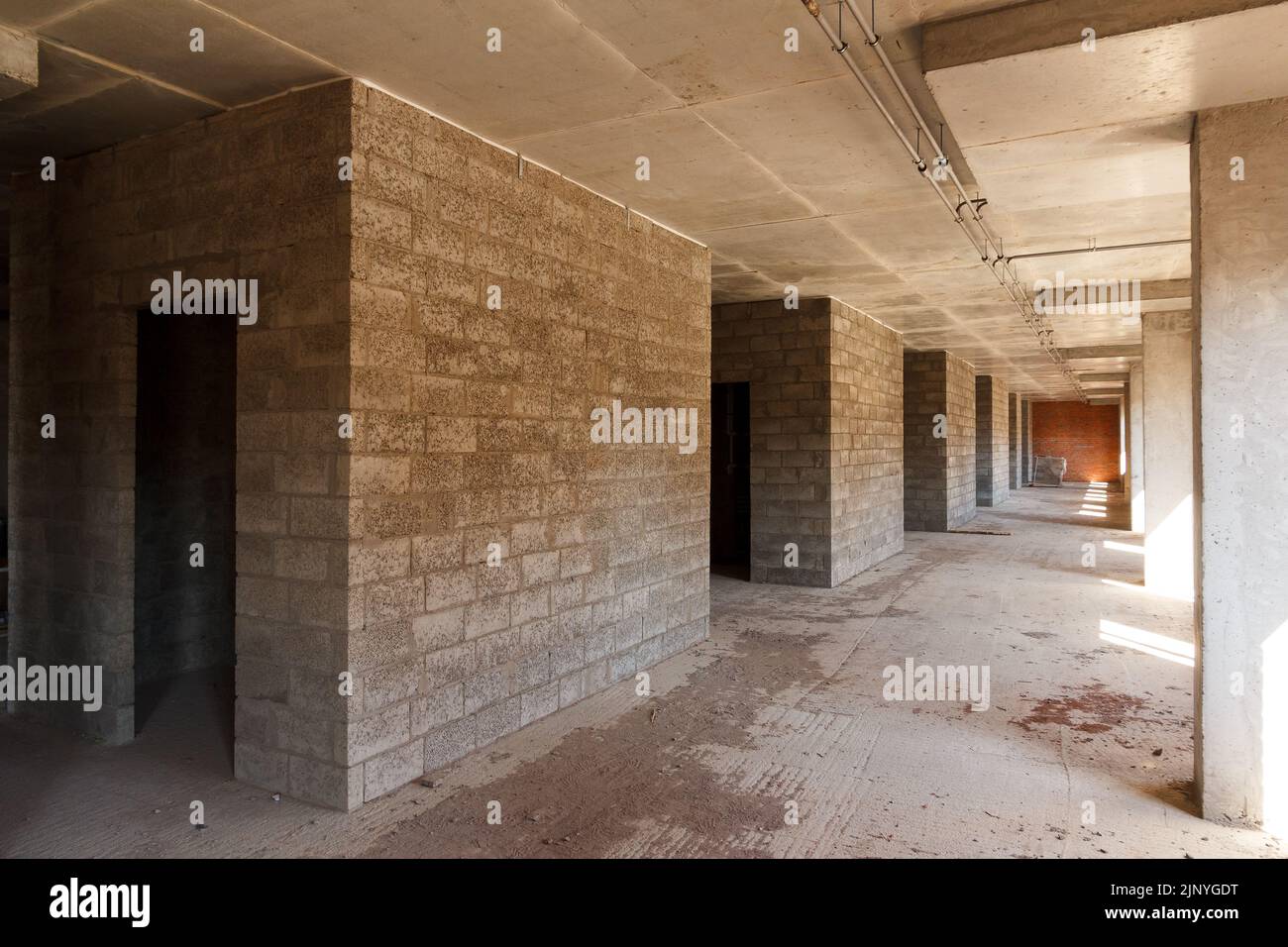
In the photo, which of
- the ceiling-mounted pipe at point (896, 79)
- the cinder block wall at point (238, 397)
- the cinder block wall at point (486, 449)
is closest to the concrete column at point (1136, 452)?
the ceiling-mounted pipe at point (896, 79)

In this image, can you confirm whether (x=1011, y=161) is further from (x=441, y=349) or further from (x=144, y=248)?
(x=144, y=248)

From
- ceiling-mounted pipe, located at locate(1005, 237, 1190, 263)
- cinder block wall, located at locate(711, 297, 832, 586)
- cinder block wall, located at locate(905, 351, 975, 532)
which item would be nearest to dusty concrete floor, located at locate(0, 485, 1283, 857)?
cinder block wall, located at locate(711, 297, 832, 586)

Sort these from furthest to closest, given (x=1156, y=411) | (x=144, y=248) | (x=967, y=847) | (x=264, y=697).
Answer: (x=1156, y=411) → (x=144, y=248) → (x=264, y=697) → (x=967, y=847)

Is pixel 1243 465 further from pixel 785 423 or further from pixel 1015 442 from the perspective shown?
pixel 1015 442

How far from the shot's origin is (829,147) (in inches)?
156

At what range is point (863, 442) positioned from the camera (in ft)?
29.1

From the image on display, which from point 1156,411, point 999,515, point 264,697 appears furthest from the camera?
point 999,515

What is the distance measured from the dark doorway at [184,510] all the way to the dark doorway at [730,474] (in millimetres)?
5828

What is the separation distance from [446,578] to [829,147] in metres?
2.75

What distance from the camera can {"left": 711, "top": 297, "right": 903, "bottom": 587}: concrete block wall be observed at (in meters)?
7.93

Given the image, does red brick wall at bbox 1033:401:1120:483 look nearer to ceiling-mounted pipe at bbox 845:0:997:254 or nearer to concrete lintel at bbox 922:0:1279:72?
ceiling-mounted pipe at bbox 845:0:997:254

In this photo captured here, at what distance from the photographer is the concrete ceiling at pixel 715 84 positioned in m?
2.70
